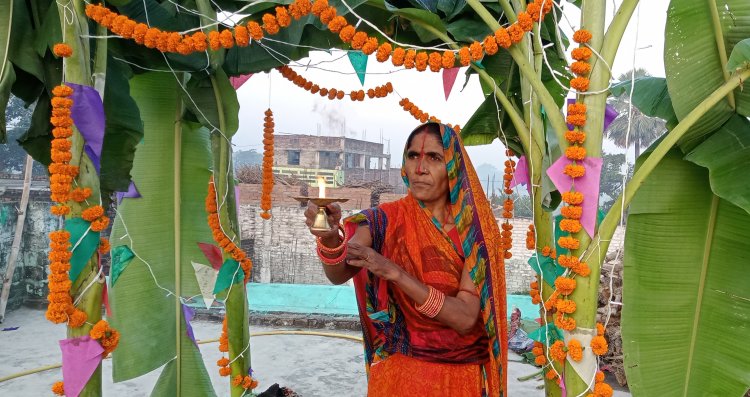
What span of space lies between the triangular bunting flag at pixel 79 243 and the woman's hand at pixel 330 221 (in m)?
0.82

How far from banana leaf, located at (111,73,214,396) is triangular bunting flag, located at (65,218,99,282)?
0.88 m

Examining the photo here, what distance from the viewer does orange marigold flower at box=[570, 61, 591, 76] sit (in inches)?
61.4

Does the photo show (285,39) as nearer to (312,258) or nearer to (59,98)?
(59,98)

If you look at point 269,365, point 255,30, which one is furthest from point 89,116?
point 269,365

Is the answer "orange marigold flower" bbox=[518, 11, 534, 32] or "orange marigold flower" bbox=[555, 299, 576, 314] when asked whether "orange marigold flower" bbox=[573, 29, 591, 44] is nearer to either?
"orange marigold flower" bbox=[518, 11, 534, 32]

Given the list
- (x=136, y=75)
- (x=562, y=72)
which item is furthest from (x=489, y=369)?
(x=136, y=75)

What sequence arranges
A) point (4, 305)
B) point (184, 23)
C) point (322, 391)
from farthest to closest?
point (4, 305)
point (322, 391)
point (184, 23)

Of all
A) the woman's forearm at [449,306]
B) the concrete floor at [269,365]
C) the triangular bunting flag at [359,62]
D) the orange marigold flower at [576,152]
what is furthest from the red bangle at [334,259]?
the concrete floor at [269,365]

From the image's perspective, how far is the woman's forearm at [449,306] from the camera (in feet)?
5.59

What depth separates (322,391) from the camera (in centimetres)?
438

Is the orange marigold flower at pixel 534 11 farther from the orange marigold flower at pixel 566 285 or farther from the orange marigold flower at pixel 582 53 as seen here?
the orange marigold flower at pixel 566 285

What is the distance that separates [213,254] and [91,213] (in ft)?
3.73

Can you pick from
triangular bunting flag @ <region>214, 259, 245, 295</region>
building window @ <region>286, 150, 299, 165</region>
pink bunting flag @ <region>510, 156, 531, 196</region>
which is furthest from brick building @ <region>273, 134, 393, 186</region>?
pink bunting flag @ <region>510, 156, 531, 196</region>

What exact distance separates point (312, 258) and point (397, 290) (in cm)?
681
